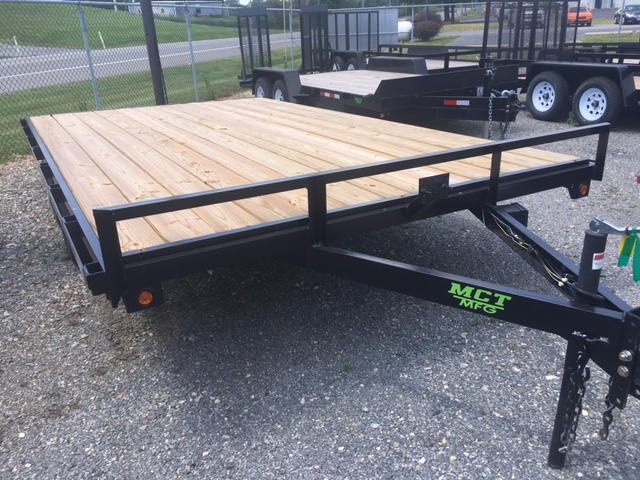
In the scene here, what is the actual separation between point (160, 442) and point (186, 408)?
0.26m

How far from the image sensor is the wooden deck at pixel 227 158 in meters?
3.02

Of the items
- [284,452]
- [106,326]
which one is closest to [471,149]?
[284,452]

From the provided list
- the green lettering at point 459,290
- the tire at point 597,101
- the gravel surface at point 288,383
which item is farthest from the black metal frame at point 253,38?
the green lettering at point 459,290

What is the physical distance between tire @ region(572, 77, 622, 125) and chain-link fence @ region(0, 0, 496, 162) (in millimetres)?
6695

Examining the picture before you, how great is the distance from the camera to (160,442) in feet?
8.71

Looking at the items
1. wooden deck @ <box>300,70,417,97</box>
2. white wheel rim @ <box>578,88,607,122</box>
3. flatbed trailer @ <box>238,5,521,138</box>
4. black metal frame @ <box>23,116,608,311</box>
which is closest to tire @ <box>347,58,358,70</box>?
flatbed trailer @ <box>238,5,521,138</box>

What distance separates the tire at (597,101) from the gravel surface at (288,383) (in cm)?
444

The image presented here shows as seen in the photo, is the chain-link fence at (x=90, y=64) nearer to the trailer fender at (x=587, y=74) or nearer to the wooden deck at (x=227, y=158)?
the wooden deck at (x=227, y=158)

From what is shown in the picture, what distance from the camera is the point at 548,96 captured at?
9164mm

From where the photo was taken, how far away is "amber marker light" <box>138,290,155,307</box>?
2523 mm

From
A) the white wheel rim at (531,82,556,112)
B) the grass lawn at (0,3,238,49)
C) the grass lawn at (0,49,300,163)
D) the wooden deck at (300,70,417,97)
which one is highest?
the grass lawn at (0,3,238,49)

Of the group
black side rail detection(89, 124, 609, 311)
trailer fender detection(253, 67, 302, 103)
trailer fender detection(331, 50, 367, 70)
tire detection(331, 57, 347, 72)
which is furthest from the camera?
tire detection(331, 57, 347, 72)

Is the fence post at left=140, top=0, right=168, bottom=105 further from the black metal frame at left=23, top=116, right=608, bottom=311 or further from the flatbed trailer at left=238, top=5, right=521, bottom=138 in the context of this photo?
the black metal frame at left=23, top=116, right=608, bottom=311

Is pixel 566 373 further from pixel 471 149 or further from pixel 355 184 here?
pixel 355 184
